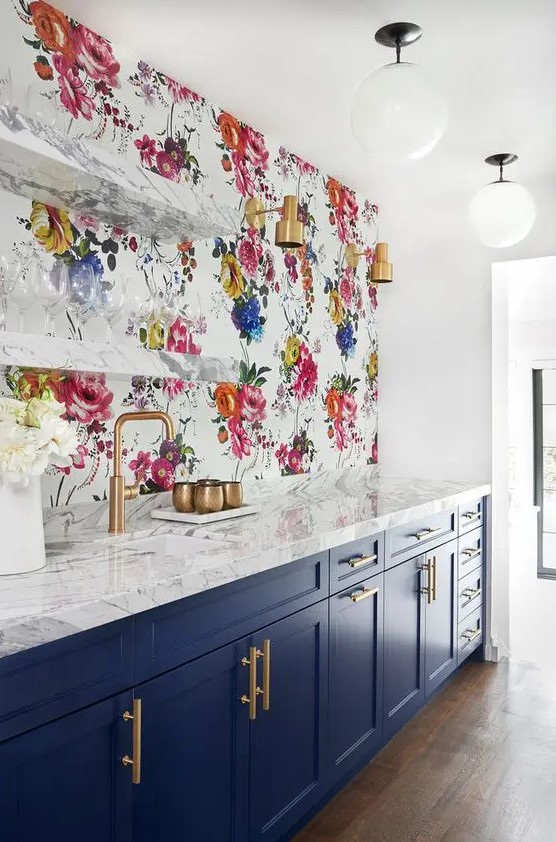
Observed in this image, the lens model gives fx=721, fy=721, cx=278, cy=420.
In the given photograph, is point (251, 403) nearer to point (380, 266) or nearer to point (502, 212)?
point (380, 266)

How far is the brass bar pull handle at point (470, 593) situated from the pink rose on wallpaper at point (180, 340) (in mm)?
1747

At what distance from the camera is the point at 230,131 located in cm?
286

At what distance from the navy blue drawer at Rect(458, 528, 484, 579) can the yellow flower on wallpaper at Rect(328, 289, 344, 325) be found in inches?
48.6

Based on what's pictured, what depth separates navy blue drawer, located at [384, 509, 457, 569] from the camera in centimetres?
264

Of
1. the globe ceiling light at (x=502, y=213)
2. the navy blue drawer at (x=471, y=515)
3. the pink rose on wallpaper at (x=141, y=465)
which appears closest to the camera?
the pink rose on wallpaper at (x=141, y=465)

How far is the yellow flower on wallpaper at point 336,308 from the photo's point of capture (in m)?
3.61

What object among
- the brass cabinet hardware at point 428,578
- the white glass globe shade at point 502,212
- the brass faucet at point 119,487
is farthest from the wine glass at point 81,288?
the white glass globe shade at point 502,212

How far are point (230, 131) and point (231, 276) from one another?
0.57 m

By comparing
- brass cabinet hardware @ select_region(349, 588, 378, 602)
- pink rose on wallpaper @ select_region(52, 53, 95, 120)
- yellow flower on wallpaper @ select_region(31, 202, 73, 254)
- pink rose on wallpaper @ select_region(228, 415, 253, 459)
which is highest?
pink rose on wallpaper @ select_region(52, 53, 95, 120)

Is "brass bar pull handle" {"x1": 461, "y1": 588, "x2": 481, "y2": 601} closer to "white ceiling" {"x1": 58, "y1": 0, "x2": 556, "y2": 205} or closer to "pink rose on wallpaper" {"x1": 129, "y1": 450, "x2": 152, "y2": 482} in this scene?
"pink rose on wallpaper" {"x1": 129, "y1": 450, "x2": 152, "y2": 482}

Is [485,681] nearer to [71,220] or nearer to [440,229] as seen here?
[440,229]

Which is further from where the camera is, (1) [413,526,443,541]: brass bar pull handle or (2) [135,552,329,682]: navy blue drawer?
(1) [413,526,443,541]: brass bar pull handle

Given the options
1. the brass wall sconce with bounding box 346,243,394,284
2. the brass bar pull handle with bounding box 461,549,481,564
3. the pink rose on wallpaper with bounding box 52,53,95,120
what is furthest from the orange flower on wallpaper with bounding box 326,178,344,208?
the brass bar pull handle with bounding box 461,549,481,564

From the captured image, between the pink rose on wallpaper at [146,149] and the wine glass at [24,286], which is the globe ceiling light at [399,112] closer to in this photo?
the pink rose on wallpaper at [146,149]
